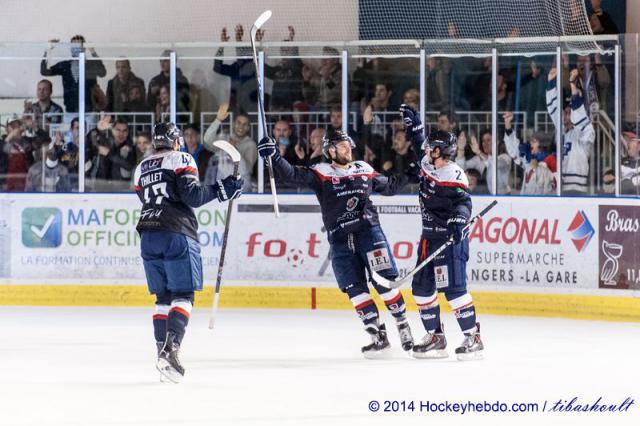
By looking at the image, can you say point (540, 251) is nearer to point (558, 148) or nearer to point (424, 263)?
point (558, 148)

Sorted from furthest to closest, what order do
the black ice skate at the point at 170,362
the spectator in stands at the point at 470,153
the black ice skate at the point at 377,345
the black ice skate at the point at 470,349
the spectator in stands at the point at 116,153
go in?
the spectator in stands at the point at 116,153 → the spectator in stands at the point at 470,153 → the black ice skate at the point at 377,345 → the black ice skate at the point at 470,349 → the black ice skate at the point at 170,362

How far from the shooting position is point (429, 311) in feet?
25.5

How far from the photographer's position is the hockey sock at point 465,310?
766cm

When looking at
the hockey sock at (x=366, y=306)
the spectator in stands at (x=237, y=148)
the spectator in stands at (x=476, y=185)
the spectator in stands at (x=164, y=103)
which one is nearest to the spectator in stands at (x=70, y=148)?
the spectator in stands at (x=164, y=103)

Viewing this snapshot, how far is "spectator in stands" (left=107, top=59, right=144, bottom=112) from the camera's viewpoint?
426 inches

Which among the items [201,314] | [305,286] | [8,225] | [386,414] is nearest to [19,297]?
[8,225]

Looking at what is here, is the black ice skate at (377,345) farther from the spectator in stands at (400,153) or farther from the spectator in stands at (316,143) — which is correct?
the spectator in stands at (316,143)

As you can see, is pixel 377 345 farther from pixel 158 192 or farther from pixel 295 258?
pixel 295 258

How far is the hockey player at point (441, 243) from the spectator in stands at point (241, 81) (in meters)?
3.13

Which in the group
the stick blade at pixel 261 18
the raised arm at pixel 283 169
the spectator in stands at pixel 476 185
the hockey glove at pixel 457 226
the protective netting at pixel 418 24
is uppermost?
the protective netting at pixel 418 24

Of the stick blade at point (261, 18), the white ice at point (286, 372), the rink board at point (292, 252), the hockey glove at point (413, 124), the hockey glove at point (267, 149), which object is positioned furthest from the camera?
the rink board at point (292, 252)

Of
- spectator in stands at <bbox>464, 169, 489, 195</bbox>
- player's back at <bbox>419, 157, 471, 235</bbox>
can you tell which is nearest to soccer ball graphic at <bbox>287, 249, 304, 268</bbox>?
spectator in stands at <bbox>464, 169, 489, 195</bbox>

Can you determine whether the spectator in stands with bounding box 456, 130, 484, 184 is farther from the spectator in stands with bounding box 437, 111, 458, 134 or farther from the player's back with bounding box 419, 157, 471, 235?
the player's back with bounding box 419, 157, 471, 235

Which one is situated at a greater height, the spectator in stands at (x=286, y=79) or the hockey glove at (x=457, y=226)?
the spectator in stands at (x=286, y=79)
